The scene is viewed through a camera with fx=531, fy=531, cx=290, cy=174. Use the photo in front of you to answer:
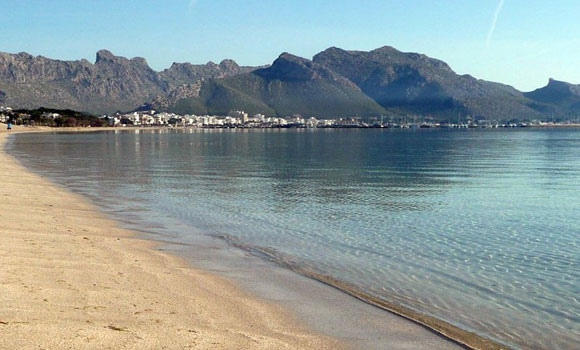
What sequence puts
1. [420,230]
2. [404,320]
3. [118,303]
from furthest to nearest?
[420,230]
[404,320]
[118,303]

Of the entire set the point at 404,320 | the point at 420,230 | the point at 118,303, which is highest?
the point at 118,303

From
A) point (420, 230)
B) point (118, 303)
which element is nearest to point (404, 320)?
point (118, 303)

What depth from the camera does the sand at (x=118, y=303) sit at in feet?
26.6

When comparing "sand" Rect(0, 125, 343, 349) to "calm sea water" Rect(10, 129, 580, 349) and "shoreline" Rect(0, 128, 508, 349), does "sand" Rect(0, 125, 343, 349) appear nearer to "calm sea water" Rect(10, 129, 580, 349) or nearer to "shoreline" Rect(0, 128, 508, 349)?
"shoreline" Rect(0, 128, 508, 349)

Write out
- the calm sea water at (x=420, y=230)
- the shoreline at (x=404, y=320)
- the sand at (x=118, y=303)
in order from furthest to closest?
the calm sea water at (x=420, y=230) → the shoreline at (x=404, y=320) → the sand at (x=118, y=303)

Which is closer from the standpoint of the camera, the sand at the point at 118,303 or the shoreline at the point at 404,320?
the sand at the point at 118,303

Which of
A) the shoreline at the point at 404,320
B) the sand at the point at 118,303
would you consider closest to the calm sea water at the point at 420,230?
the shoreline at the point at 404,320

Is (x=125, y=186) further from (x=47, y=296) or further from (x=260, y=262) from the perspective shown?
(x=47, y=296)

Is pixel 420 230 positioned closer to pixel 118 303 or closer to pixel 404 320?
pixel 404 320

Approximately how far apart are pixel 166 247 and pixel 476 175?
3488 cm

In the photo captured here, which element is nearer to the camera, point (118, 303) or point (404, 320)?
point (118, 303)

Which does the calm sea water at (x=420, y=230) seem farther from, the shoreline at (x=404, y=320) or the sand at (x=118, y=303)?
the sand at (x=118, y=303)

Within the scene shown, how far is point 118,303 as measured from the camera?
32.8 feet

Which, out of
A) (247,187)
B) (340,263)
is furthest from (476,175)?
(340,263)
